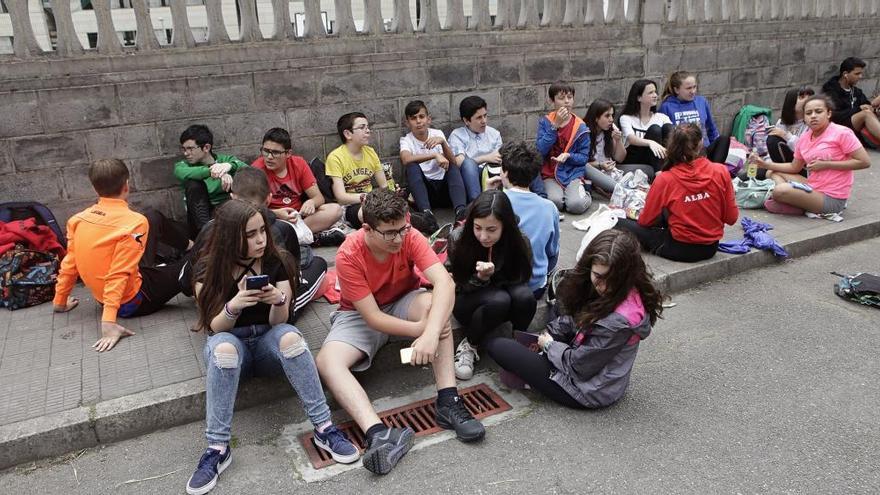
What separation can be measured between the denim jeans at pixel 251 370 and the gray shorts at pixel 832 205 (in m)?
5.77

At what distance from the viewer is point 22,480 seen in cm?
312

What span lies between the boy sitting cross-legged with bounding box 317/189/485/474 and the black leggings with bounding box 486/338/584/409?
34 cm

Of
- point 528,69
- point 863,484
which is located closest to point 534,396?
point 863,484

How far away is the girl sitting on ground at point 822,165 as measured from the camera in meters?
6.42

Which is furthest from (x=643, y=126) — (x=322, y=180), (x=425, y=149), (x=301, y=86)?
(x=301, y=86)

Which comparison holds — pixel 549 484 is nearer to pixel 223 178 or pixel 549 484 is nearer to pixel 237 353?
pixel 237 353

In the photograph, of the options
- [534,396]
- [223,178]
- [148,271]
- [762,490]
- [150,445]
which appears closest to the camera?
[762,490]

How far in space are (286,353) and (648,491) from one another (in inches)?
74.5

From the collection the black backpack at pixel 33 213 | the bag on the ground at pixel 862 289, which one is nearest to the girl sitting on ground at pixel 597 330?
the bag on the ground at pixel 862 289

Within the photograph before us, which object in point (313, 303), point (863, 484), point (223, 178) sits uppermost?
point (223, 178)

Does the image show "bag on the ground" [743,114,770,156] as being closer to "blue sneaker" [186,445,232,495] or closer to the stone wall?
the stone wall

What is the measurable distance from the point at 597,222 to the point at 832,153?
2689mm

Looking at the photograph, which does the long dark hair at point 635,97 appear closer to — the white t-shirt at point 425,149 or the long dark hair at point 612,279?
the white t-shirt at point 425,149

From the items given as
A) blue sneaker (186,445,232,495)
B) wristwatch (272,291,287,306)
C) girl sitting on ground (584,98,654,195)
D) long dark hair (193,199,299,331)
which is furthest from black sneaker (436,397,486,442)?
girl sitting on ground (584,98,654,195)
